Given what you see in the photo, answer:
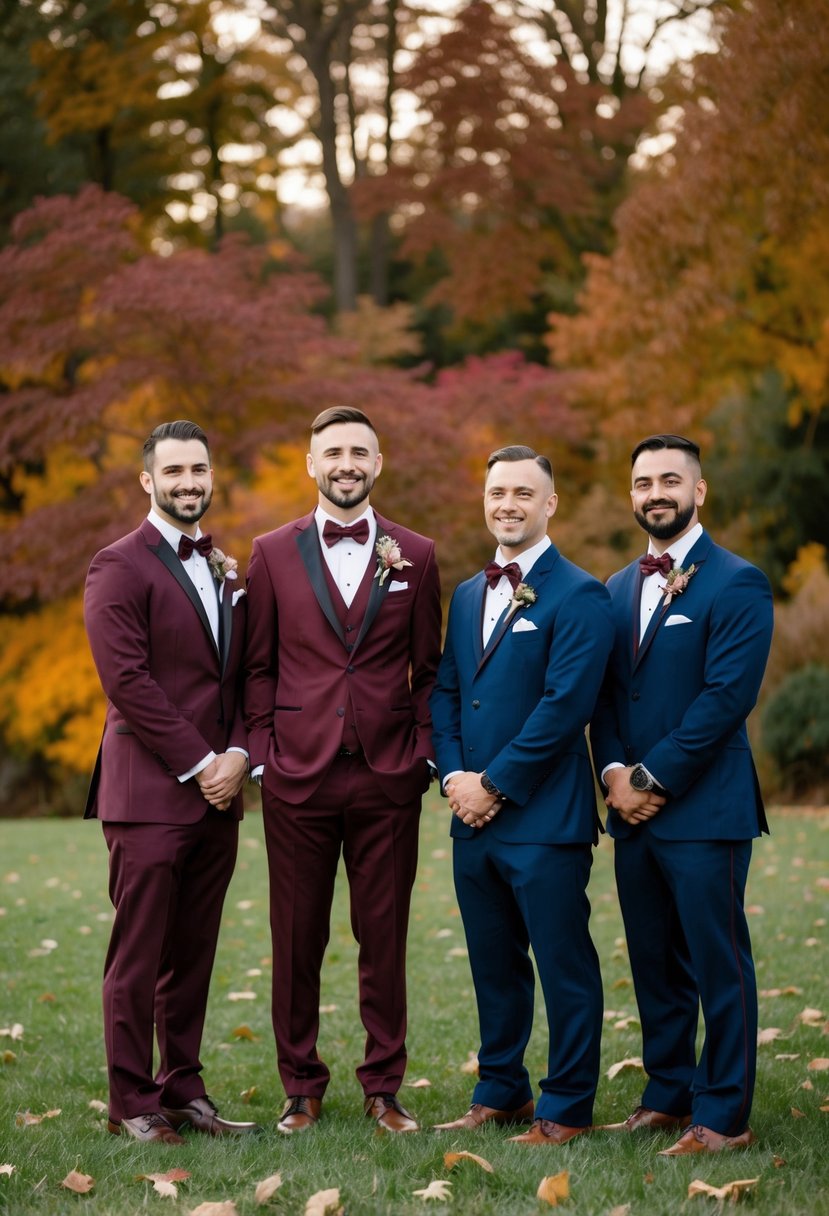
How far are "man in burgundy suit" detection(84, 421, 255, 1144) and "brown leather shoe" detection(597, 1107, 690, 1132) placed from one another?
130 centimetres

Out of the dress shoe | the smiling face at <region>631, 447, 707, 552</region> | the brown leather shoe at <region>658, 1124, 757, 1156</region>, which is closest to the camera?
the brown leather shoe at <region>658, 1124, 757, 1156</region>

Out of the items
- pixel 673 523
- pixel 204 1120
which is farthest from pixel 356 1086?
pixel 673 523

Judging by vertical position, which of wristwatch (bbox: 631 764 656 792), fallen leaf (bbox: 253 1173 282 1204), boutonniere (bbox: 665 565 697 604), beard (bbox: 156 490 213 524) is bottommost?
fallen leaf (bbox: 253 1173 282 1204)

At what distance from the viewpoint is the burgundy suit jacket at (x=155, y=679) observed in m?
4.62

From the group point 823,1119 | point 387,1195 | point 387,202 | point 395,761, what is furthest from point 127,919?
point 387,202

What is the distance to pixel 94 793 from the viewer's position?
493 centimetres

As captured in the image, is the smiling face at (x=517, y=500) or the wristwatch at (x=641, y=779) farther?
the smiling face at (x=517, y=500)

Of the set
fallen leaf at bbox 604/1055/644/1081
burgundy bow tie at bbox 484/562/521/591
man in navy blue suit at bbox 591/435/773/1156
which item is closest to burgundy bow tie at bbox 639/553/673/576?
man in navy blue suit at bbox 591/435/773/1156

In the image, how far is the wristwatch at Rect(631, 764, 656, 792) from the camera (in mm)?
4344

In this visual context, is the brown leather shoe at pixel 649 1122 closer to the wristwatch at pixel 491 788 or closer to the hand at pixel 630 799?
the hand at pixel 630 799

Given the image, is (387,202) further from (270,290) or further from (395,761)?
(395,761)

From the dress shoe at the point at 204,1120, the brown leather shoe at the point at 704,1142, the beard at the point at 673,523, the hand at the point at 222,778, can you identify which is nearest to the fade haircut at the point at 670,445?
the beard at the point at 673,523

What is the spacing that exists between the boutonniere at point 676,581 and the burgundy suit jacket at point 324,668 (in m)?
0.91

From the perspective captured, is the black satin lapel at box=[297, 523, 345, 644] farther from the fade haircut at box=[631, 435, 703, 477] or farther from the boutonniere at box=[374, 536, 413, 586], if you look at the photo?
the fade haircut at box=[631, 435, 703, 477]
